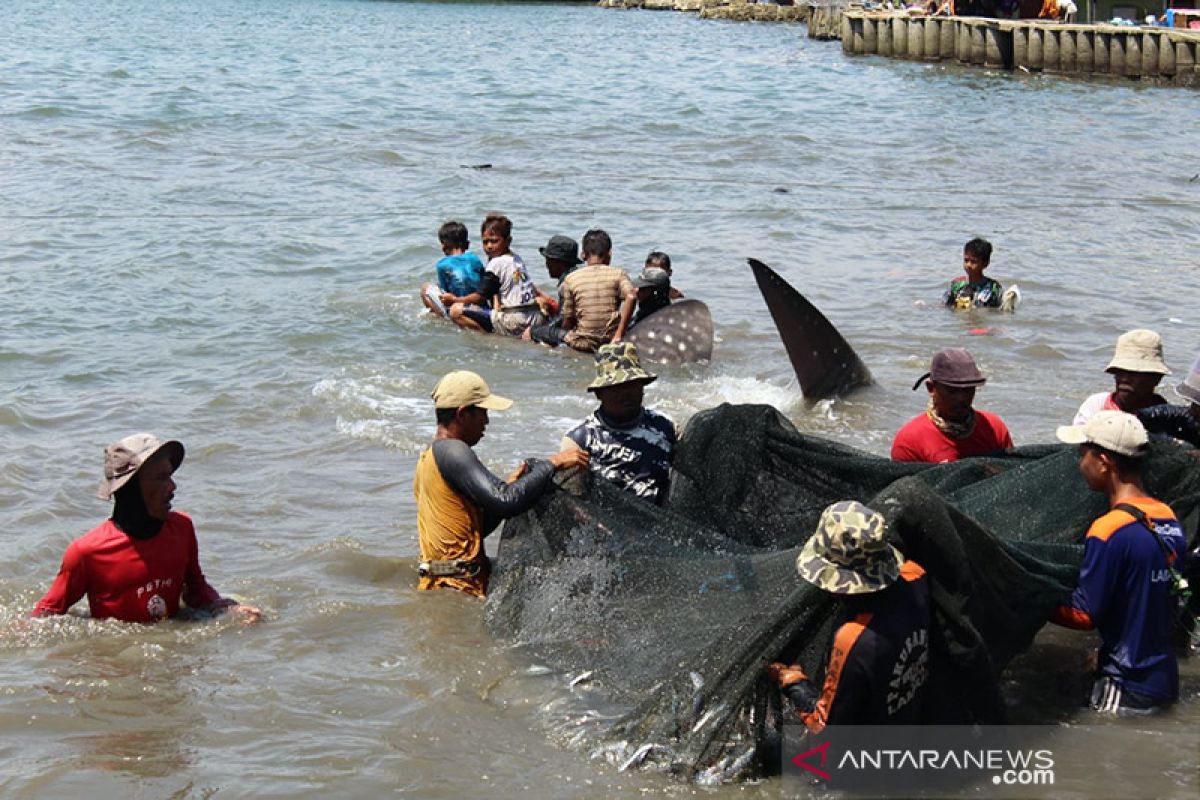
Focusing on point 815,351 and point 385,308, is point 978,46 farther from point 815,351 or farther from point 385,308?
point 815,351

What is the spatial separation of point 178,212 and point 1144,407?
1464 cm

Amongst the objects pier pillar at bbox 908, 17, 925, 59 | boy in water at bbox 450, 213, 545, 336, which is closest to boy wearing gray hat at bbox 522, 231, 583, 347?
boy in water at bbox 450, 213, 545, 336

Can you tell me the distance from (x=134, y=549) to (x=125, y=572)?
0.37 ft

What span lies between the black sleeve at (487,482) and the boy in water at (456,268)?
7.19 meters

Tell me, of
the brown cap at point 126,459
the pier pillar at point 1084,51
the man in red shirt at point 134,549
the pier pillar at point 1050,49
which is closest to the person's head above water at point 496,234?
the man in red shirt at point 134,549

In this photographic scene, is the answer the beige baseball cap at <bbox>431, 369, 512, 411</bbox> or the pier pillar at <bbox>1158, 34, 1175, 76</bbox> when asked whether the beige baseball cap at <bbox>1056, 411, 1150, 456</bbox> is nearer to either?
the beige baseball cap at <bbox>431, 369, 512, 411</bbox>

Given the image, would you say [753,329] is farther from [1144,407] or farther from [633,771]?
[633,771]

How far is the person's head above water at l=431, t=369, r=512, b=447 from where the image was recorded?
230 inches

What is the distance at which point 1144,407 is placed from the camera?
246 inches

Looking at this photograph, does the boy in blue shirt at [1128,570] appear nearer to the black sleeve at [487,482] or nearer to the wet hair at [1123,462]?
the wet hair at [1123,462]

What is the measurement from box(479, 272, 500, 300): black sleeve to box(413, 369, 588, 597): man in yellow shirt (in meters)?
6.68

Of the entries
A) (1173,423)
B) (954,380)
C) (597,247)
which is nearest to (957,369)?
(954,380)

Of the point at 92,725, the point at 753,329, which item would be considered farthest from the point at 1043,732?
the point at 753,329

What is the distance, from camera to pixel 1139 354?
20.6ft
